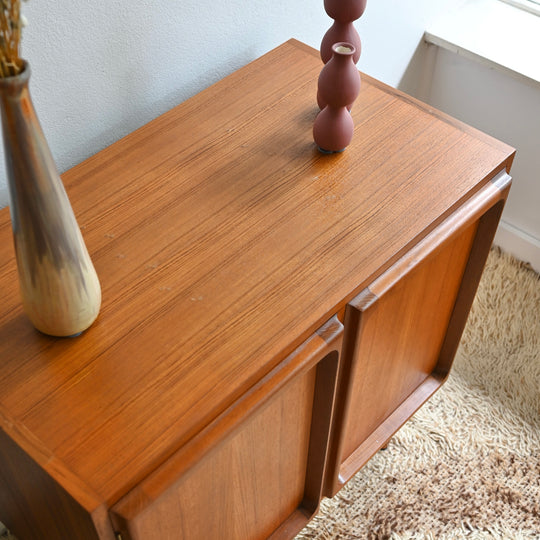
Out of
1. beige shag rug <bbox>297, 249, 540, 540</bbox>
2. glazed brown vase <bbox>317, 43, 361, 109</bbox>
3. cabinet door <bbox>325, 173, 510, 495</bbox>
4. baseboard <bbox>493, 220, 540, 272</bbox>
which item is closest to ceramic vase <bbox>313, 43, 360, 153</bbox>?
glazed brown vase <bbox>317, 43, 361, 109</bbox>

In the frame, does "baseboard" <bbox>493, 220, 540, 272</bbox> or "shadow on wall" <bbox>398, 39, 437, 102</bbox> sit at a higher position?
"shadow on wall" <bbox>398, 39, 437, 102</bbox>

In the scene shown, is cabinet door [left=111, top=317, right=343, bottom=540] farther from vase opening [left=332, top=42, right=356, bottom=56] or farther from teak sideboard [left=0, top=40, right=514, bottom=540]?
vase opening [left=332, top=42, right=356, bottom=56]

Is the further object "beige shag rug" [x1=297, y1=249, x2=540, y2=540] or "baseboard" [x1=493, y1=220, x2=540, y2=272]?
"baseboard" [x1=493, y1=220, x2=540, y2=272]

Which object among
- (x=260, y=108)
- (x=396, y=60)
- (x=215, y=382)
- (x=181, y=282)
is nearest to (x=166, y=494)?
(x=215, y=382)

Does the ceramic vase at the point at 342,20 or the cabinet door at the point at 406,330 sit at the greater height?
the ceramic vase at the point at 342,20

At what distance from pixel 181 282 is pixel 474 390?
83 centimetres

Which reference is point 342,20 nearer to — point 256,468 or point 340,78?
point 340,78

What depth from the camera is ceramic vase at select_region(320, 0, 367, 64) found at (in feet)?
2.87

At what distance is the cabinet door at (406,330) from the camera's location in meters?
0.82

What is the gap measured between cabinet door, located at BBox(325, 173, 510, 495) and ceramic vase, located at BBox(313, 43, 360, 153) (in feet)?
0.56

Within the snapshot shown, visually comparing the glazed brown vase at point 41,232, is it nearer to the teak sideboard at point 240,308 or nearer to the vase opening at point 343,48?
the teak sideboard at point 240,308

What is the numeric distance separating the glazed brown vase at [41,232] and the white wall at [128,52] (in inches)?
11.6

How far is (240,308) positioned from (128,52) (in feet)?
1.40

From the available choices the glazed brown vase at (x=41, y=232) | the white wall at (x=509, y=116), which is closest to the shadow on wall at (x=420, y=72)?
the white wall at (x=509, y=116)
